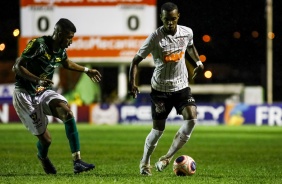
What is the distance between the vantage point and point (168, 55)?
1192 cm

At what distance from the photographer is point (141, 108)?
1502 inches

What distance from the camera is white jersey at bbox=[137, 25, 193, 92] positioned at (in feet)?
38.9

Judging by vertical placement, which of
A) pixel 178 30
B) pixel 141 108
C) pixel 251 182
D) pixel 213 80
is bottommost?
pixel 213 80

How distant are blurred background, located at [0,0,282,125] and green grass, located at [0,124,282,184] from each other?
15.6m

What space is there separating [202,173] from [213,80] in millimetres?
55499

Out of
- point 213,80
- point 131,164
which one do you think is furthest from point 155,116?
point 213,80

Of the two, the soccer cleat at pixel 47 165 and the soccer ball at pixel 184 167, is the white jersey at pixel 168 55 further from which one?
the soccer cleat at pixel 47 165

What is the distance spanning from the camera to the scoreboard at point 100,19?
3800cm

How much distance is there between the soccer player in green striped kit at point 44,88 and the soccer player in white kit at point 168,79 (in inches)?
34.8

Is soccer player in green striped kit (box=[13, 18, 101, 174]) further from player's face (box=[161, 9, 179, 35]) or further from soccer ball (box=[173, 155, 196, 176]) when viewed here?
soccer ball (box=[173, 155, 196, 176])

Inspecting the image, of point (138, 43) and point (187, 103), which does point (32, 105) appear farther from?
point (138, 43)

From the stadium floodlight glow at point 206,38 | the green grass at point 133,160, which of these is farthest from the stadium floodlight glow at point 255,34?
→ the green grass at point 133,160

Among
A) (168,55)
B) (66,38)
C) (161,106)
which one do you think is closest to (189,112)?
(161,106)

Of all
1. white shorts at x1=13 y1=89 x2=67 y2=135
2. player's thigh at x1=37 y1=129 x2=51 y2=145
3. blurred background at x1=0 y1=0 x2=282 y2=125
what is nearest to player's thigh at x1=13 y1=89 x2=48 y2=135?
white shorts at x1=13 y1=89 x2=67 y2=135
